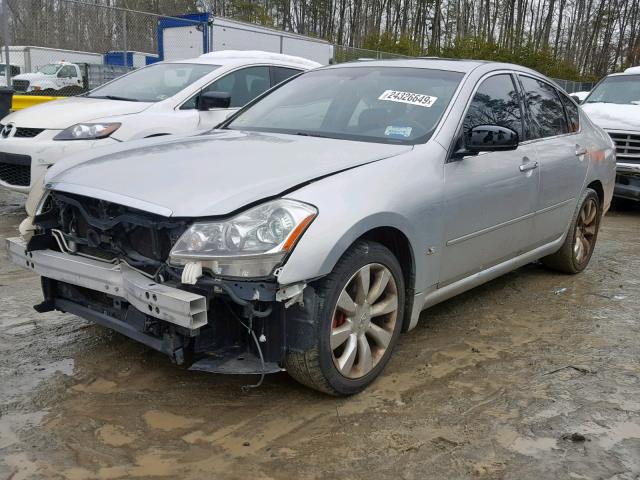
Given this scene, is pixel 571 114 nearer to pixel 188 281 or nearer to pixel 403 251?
pixel 403 251

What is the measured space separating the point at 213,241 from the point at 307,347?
2.07 feet

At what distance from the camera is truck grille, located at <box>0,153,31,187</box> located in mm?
6324

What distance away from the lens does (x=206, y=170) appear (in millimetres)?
3041

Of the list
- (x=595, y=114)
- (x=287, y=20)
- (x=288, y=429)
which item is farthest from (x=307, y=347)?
(x=287, y=20)

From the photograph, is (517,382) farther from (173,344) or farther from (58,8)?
(58,8)

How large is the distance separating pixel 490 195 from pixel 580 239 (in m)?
2.00

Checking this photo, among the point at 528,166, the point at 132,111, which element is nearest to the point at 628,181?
the point at 528,166

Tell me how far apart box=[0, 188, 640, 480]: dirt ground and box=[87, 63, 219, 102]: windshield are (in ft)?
10.7

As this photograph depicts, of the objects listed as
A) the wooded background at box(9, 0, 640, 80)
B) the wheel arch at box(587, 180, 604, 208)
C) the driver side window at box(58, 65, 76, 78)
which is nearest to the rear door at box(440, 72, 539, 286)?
the wheel arch at box(587, 180, 604, 208)

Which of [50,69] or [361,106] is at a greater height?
[361,106]

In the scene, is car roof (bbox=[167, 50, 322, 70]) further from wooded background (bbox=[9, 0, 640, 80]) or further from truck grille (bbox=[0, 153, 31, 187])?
wooded background (bbox=[9, 0, 640, 80])

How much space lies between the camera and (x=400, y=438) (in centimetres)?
282

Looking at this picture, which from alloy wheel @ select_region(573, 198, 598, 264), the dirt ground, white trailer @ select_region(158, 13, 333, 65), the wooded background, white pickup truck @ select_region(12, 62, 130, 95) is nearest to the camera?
the dirt ground

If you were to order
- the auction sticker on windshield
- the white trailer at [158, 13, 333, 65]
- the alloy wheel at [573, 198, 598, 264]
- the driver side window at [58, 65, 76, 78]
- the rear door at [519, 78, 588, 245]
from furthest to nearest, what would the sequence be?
1. the driver side window at [58, 65, 76, 78]
2. the white trailer at [158, 13, 333, 65]
3. the alloy wheel at [573, 198, 598, 264]
4. the rear door at [519, 78, 588, 245]
5. the auction sticker on windshield
